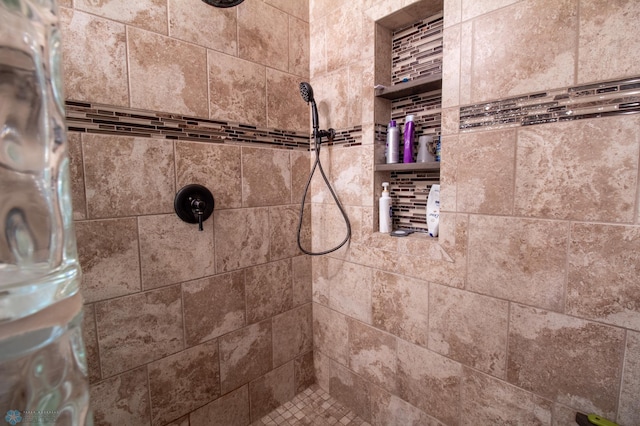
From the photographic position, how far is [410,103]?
1449mm

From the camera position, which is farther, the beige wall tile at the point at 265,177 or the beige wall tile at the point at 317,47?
the beige wall tile at the point at 317,47

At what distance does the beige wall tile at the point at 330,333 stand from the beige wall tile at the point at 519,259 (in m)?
0.77

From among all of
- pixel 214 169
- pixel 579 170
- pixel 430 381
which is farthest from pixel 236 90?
pixel 430 381

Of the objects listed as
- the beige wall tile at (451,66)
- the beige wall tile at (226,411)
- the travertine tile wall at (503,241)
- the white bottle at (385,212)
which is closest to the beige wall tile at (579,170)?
the travertine tile wall at (503,241)

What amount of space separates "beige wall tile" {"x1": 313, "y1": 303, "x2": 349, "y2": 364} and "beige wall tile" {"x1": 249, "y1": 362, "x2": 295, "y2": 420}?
8.4 inches

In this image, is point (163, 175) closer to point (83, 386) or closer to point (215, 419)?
point (83, 386)

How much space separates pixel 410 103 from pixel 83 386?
1524mm

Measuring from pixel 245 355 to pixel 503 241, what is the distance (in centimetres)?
128

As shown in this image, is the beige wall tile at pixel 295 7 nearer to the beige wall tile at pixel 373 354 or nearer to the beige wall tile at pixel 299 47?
the beige wall tile at pixel 299 47

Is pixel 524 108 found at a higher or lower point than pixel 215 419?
higher

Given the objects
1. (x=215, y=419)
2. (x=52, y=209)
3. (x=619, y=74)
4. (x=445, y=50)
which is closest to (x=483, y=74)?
(x=445, y=50)

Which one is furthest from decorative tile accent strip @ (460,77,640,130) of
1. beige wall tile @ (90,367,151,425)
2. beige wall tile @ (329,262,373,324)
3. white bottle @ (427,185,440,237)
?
beige wall tile @ (90,367,151,425)

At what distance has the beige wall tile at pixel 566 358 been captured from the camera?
2.88 feet

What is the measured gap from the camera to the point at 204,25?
4.09 feet
